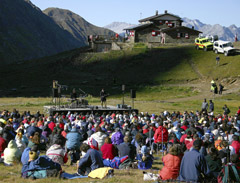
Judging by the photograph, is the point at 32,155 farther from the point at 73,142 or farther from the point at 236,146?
the point at 236,146

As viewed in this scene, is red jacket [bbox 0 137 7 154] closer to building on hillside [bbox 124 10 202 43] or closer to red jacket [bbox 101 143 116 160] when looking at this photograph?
red jacket [bbox 101 143 116 160]

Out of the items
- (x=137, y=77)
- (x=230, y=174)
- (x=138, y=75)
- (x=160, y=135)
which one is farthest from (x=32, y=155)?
(x=138, y=75)

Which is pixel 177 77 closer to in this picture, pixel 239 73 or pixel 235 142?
pixel 239 73

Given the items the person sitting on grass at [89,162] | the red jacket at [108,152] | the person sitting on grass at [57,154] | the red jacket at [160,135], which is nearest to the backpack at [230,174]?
the person sitting on grass at [89,162]

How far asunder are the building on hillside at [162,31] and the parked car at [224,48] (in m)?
16.3

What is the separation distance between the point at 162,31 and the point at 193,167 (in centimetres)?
8291

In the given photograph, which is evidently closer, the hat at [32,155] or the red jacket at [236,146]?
the hat at [32,155]

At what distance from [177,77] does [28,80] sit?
100 ft

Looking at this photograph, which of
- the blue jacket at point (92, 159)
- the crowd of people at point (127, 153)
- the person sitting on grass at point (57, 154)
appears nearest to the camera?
the crowd of people at point (127, 153)

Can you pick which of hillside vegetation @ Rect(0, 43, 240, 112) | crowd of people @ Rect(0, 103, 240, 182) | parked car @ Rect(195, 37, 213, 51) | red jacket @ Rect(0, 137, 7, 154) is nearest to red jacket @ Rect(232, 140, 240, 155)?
crowd of people @ Rect(0, 103, 240, 182)

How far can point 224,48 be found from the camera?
245ft

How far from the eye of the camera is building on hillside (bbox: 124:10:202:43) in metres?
93.1

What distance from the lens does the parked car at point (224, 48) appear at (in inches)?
2876

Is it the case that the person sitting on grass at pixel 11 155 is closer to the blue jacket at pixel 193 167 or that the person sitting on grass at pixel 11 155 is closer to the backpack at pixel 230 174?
the blue jacket at pixel 193 167
